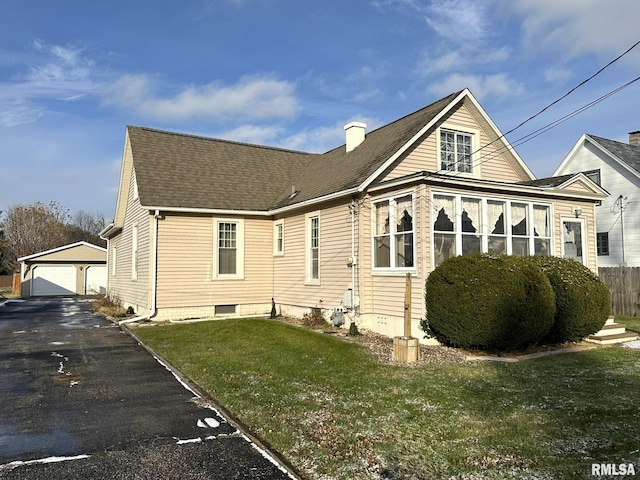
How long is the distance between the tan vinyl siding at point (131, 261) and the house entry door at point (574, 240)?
12.2 metres

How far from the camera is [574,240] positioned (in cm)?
1395

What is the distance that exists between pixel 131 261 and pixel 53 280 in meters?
20.6

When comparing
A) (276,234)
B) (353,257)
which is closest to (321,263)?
(353,257)

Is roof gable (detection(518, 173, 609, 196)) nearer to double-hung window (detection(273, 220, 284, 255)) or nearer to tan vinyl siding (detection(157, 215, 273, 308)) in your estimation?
double-hung window (detection(273, 220, 284, 255))

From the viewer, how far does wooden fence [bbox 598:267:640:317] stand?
17.3 metres

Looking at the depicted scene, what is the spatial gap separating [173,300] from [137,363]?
→ 6.37m

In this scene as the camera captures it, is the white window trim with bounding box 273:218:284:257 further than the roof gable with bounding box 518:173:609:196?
Yes

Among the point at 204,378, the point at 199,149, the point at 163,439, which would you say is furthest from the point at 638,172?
the point at 163,439

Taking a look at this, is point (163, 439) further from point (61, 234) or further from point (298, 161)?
point (61, 234)

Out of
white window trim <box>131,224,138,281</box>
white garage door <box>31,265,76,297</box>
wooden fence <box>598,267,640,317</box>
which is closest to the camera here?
wooden fence <box>598,267,640,317</box>

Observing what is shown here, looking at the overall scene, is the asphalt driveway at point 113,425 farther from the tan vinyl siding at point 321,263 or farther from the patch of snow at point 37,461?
the tan vinyl siding at point 321,263

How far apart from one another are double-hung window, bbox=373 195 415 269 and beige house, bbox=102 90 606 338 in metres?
0.04

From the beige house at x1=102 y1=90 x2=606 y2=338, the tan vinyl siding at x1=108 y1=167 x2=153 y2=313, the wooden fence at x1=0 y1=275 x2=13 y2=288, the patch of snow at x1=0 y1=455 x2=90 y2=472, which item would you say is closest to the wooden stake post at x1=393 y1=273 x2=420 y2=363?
the beige house at x1=102 y1=90 x2=606 y2=338

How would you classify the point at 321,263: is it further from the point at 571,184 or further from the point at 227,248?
the point at 571,184
